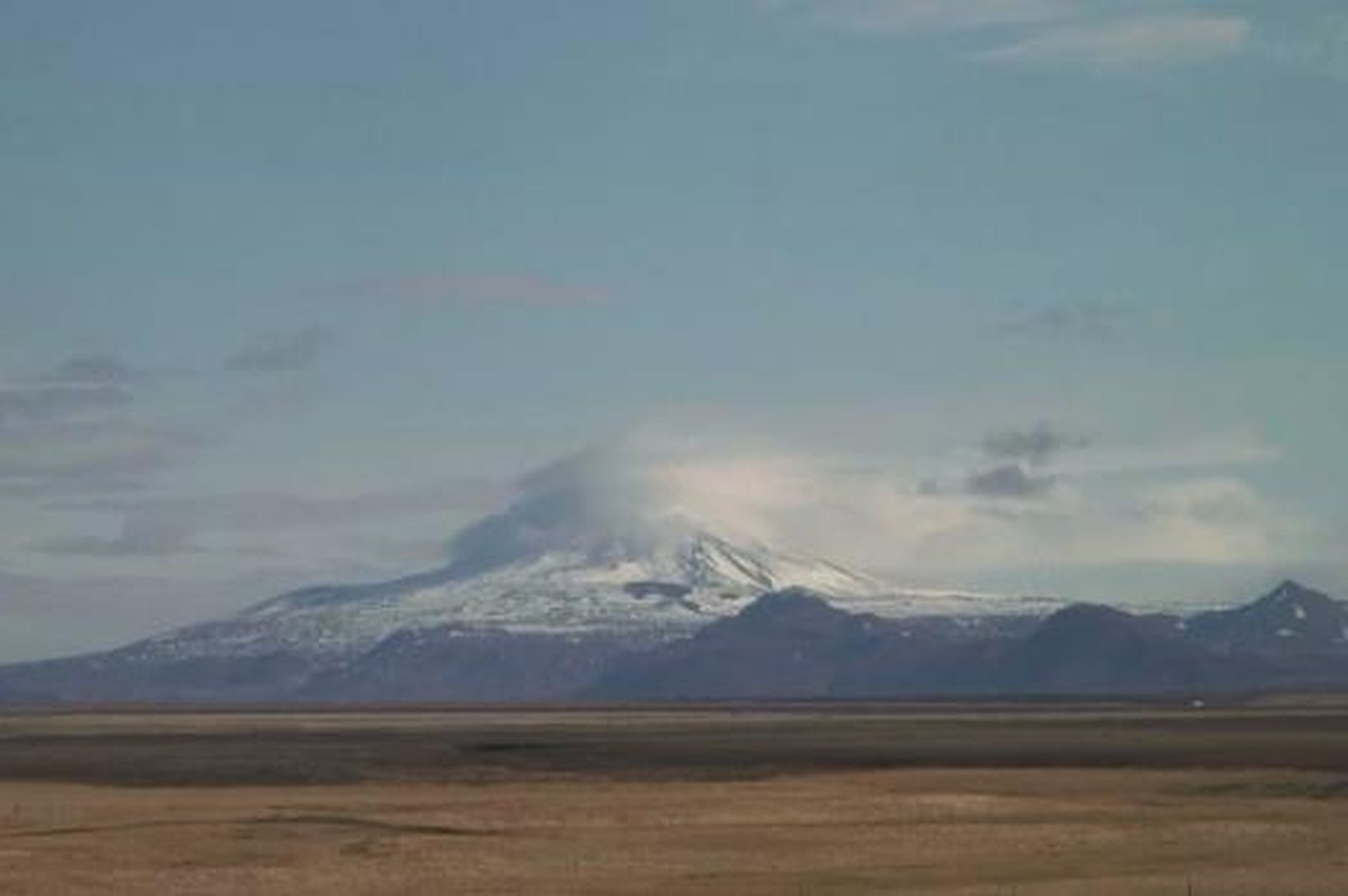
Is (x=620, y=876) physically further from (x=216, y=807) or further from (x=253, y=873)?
(x=216, y=807)

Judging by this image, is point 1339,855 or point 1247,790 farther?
point 1247,790

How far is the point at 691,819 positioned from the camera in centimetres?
7588

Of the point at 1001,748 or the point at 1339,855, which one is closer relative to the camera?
the point at 1339,855

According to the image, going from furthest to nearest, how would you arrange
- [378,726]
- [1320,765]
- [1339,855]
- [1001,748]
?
[378,726], [1001,748], [1320,765], [1339,855]

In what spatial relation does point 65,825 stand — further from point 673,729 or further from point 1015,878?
point 673,729

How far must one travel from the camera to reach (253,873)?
60.5m

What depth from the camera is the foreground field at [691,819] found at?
59.2 meters

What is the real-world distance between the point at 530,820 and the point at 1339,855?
2335cm

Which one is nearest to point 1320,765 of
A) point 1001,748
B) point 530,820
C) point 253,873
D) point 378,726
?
point 1001,748

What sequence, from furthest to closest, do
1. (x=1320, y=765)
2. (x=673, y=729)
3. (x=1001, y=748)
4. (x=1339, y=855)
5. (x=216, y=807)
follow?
(x=673, y=729) < (x=1001, y=748) < (x=1320, y=765) < (x=216, y=807) < (x=1339, y=855)

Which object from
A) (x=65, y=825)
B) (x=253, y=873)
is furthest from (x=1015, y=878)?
(x=65, y=825)

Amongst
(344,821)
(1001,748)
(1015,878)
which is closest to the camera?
(1015,878)

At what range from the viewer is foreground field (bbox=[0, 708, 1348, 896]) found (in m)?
59.2

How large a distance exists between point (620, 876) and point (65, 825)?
22.7 meters
